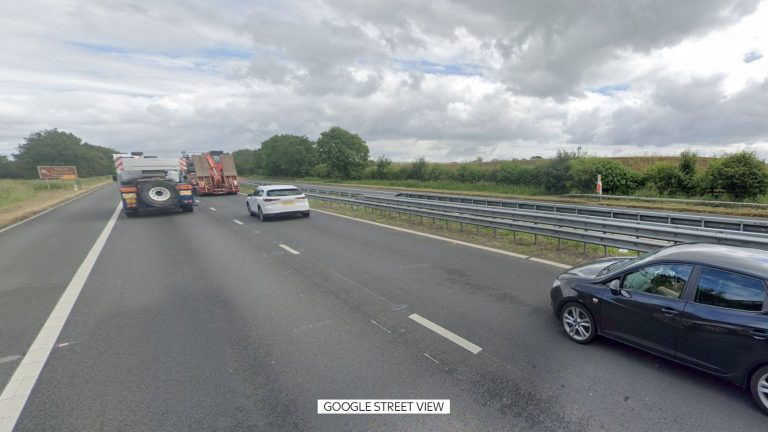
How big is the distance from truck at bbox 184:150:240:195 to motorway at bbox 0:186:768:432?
21.7m

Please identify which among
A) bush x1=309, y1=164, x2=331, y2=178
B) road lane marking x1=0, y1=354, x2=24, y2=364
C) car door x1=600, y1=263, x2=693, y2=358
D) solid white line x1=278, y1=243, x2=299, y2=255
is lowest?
road lane marking x1=0, y1=354, x2=24, y2=364

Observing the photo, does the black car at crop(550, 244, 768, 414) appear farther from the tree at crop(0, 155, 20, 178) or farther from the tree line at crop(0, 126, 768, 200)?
the tree at crop(0, 155, 20, 178)

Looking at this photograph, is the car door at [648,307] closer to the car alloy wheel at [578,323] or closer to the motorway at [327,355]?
the car alloy wheel at [578,323]

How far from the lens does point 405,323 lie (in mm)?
4664

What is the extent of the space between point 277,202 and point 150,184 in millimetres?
6332

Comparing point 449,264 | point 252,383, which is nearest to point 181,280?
point 252,383

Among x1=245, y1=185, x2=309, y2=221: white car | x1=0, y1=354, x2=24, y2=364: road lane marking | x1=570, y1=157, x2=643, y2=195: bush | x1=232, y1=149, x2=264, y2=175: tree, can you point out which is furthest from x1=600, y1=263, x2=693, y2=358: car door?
x1=232, y1=149, x2=264, y2=175: tree

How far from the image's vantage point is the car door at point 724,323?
2.92 metres

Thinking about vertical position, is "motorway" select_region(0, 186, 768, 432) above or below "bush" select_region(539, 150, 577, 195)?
below

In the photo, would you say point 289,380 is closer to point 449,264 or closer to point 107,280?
point 449,264

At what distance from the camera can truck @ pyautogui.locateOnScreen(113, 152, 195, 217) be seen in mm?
15719

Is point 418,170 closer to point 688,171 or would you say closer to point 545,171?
point 545,171

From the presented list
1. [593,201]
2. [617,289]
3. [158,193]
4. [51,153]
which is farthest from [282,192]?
[51,153]

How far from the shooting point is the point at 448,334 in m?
4.32
